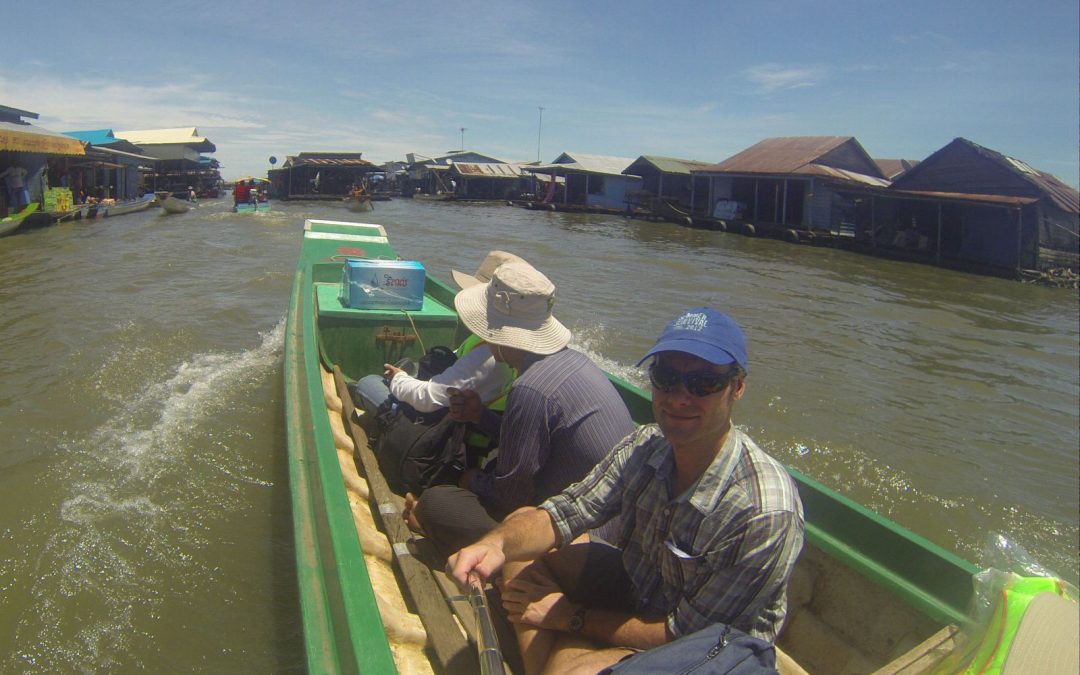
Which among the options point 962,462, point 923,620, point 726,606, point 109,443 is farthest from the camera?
point 962,462

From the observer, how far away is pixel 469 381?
10.1 feet

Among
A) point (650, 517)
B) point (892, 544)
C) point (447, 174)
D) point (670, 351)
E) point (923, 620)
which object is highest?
point (447, 174)

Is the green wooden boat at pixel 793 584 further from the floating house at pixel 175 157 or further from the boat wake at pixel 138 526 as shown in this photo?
the floating house at pixel 175 157

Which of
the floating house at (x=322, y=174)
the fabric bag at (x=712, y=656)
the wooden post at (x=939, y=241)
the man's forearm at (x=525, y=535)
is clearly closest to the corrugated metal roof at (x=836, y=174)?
the wooden post at (x=939, y=241)

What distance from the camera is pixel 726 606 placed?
1.70 meters

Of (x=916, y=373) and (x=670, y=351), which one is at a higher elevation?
(x=670, y=351)

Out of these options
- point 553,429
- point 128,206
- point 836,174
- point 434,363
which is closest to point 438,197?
point 128,206

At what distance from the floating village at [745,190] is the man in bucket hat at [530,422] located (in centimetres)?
1890

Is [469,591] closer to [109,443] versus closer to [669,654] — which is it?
[669,654]

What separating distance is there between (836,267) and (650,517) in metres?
20.2

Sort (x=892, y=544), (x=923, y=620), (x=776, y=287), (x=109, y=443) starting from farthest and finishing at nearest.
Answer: (x=776, y=287), (x=109, y=443), (x=892, y=544), (x=923, y=620)

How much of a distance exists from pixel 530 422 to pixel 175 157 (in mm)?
45293

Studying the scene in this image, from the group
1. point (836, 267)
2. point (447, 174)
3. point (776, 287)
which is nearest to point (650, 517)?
point (776, 287)

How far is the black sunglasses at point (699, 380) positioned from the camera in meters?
1.75
